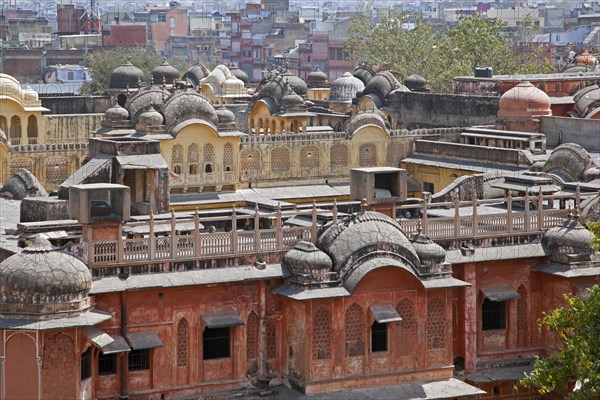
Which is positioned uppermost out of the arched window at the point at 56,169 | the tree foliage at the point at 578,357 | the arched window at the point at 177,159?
the arched window at the point at 177,159

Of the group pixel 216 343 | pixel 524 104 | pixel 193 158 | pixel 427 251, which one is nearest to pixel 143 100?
pixel 193 158

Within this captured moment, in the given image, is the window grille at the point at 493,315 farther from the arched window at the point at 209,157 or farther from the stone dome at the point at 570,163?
the arched window at the point at 209,157

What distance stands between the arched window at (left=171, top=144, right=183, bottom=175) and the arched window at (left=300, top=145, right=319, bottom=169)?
5.27 m

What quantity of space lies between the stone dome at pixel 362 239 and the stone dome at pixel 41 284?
14.7 ft

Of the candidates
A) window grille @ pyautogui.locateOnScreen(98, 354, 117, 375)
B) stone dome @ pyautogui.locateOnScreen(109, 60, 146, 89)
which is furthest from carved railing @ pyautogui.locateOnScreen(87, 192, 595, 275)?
stone dome @ pyautogui.locateOnScreen(109, 60, 146, 89)

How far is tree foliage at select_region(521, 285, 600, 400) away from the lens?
2286 cm

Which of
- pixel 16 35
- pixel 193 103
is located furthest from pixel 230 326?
pixel 16 35

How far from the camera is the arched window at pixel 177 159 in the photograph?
37.1 m

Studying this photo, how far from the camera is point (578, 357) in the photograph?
23.2 meters

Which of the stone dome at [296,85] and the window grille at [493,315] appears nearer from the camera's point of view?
the window grille at [493,315]

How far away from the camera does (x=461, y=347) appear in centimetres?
2830

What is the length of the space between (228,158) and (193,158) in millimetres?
1056

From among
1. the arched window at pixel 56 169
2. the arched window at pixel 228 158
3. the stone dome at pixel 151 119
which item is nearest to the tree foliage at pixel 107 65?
the arched window at pixel 56 169

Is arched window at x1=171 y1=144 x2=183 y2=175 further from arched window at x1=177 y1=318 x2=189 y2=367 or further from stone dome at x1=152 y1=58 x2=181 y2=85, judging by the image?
stone dome at x1=152 y1=58 x2=181 y2=85
